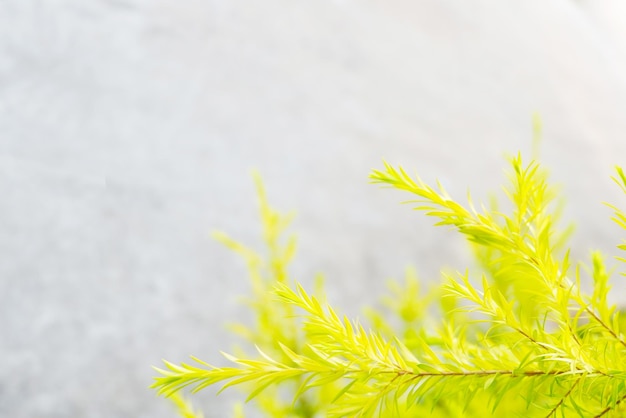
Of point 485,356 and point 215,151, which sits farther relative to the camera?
point 215,151

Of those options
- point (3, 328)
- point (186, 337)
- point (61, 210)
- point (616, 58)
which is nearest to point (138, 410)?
point (186, 337)

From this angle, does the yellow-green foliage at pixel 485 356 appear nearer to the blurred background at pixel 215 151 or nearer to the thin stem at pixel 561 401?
the thin stem at pixel 561 401

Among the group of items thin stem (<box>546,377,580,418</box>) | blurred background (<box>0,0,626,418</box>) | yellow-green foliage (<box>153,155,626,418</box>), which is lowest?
thin stem (<box>546,377,580,418</box>)

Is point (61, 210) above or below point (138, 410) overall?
above

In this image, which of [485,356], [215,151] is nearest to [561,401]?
[485,356]

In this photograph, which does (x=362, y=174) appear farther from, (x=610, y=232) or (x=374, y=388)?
(x=374, y=388)

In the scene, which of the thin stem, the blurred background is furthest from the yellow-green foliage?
the blurred background

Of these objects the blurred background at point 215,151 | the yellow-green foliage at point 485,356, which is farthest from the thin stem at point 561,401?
the blurred background at point 215,151

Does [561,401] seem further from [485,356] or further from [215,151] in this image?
[215,151]

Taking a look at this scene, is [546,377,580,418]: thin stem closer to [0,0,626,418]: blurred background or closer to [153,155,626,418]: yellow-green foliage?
[153,155,626,418]: yellow-green foliage
